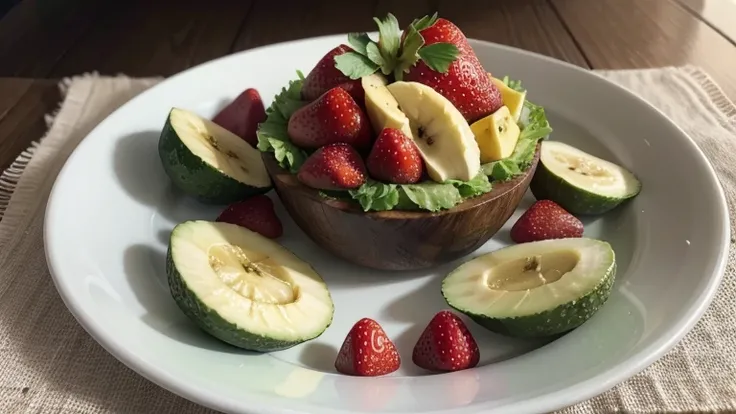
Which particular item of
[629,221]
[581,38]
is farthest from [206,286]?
[581,38]

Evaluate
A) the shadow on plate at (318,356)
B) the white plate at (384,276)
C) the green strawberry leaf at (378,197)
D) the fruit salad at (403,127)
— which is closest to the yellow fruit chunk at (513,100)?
the fruit salad at (403,127)

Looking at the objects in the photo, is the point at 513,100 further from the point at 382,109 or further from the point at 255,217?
the point at 255,217

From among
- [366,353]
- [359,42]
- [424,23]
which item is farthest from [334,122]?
[366,353]

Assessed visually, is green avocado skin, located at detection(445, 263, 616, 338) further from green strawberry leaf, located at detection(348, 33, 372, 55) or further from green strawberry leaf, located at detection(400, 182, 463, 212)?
green strawberry leaf, located at detection(348, 33, 372, 55)

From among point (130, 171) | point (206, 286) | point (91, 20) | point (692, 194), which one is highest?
point (692, 194)

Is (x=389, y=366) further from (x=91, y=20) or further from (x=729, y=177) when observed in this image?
(x=91, y=20)
